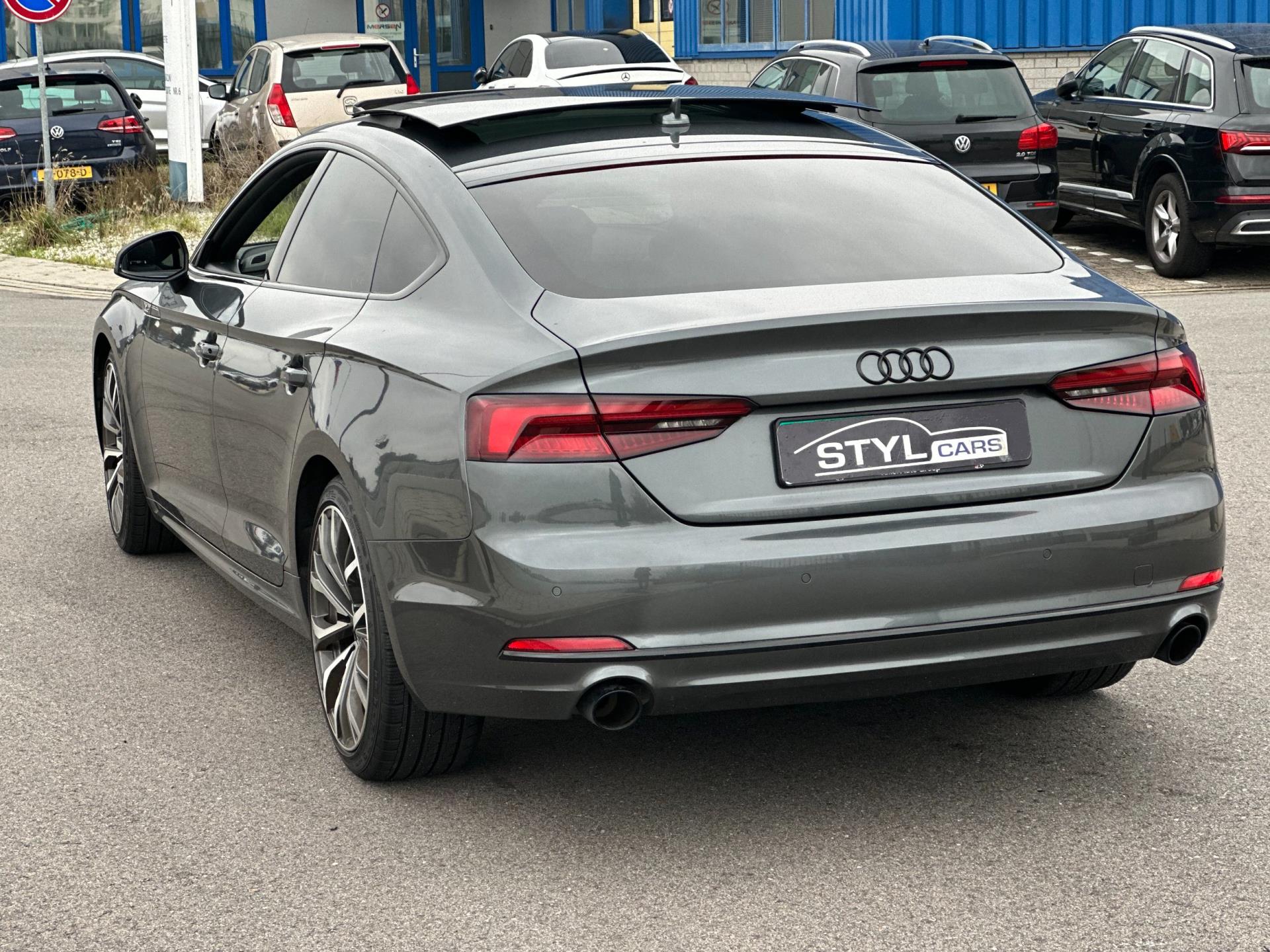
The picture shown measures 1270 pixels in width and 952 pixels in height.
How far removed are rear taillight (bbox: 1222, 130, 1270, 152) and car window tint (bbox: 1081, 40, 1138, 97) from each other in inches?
73.7

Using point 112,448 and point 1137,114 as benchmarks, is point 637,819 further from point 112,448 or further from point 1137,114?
point 1137,114

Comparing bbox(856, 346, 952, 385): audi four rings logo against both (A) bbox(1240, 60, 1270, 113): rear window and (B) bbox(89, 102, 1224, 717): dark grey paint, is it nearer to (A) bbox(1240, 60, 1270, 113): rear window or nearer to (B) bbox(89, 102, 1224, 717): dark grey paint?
(B) bbox(89, 102, 1224, 717): dark grey paint

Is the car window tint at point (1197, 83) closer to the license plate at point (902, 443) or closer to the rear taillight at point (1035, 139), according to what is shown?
the rear taillight at point (1035, 139)

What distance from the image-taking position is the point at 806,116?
5113mm

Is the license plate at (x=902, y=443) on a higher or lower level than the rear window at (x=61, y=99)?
lower

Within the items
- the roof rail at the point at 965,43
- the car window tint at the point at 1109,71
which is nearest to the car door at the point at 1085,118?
the car window tint at the point at 1109,71

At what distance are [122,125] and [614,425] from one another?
668 inches

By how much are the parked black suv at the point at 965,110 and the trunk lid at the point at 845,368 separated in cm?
1065

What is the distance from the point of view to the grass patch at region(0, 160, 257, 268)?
58.2ft

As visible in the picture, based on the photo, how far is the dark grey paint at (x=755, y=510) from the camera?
3.71 m

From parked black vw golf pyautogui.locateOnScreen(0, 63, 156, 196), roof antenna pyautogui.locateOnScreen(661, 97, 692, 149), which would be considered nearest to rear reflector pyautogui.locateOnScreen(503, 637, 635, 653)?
roof antenna pyautogui.locateOnScreen(661, 97, 692, 149)

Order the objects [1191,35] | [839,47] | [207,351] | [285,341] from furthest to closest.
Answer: [839,47] < [1191,35] < [207,351] < [285,341]

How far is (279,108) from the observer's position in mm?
20438

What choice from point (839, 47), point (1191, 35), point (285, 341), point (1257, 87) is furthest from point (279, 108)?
point (285, 341)
